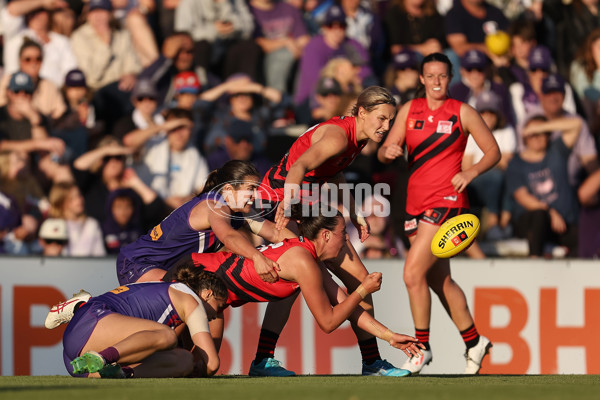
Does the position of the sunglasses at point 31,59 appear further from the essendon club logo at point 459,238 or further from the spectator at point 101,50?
the essendon club logo at point 459,238

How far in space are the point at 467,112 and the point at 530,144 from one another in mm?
3941

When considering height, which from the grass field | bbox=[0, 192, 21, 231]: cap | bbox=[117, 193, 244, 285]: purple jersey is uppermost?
bbox=[0, 192, 21, 231]: cap

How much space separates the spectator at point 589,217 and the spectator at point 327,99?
2.92 metres

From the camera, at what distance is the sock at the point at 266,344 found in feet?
27.3

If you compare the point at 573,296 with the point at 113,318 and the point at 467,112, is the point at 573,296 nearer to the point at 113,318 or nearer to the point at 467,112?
the point at 467,112

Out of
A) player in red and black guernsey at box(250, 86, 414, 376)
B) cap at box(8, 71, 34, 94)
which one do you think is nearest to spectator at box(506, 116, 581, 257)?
player in red and black guernsey at box(250, 86, 414, 376)

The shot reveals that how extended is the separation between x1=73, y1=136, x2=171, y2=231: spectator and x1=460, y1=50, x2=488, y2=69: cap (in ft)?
13.3

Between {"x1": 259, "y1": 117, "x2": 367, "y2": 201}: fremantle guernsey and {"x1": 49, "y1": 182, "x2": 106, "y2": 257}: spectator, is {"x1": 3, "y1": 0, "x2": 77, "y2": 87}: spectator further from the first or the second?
{"x1": 259, "y1": 117, "x2": 367, "y2": 201}: fremantle guernsey

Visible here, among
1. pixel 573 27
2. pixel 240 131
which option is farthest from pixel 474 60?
pixel 240 131

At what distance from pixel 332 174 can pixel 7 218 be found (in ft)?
13.7

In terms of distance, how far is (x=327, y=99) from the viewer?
1205 cm

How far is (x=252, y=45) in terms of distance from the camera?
12781mm

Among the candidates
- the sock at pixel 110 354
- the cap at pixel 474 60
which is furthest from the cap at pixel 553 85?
the sock at pixel 110 354

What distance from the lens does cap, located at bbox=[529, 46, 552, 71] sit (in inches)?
527
